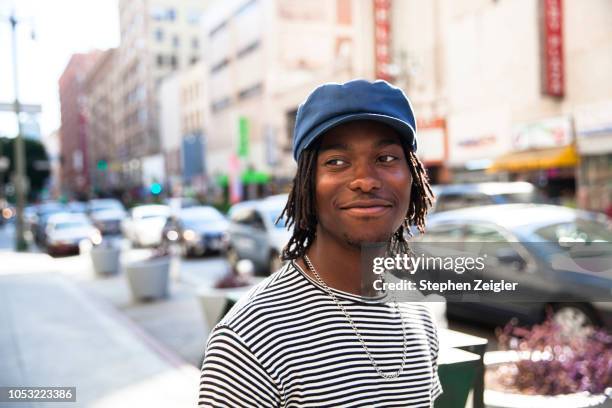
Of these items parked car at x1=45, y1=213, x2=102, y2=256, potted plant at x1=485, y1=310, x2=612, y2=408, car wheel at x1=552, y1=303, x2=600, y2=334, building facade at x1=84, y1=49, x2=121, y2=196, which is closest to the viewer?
potted plant at x1=485, y1=310, x2=612, y2=408

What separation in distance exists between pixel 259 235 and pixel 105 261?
430cm

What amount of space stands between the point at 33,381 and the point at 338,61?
26714 millimetres

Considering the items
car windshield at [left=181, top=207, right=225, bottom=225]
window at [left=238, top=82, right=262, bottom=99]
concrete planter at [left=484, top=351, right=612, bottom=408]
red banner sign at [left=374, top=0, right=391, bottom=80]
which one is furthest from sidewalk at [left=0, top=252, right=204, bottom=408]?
window at [left=238, top=82, right=262, bottom=99]

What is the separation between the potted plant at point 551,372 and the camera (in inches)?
121

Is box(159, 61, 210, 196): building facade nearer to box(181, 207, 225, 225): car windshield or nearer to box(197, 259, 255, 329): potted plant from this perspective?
box(181, 207, 225, 225): car windshield

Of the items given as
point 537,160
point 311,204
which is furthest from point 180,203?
point 311,204

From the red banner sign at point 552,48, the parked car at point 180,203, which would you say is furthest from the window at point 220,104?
the red banner sign at point 552,48

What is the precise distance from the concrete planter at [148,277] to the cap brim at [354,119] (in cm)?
926

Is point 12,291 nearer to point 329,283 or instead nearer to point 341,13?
point 329,283

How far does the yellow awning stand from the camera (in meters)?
18.0

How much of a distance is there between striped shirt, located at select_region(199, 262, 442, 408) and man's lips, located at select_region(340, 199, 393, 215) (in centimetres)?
21

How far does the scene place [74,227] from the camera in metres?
20.5

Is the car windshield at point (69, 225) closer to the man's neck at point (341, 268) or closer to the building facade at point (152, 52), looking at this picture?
the man's neck at point (341, 268)

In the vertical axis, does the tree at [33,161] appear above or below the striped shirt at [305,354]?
above
